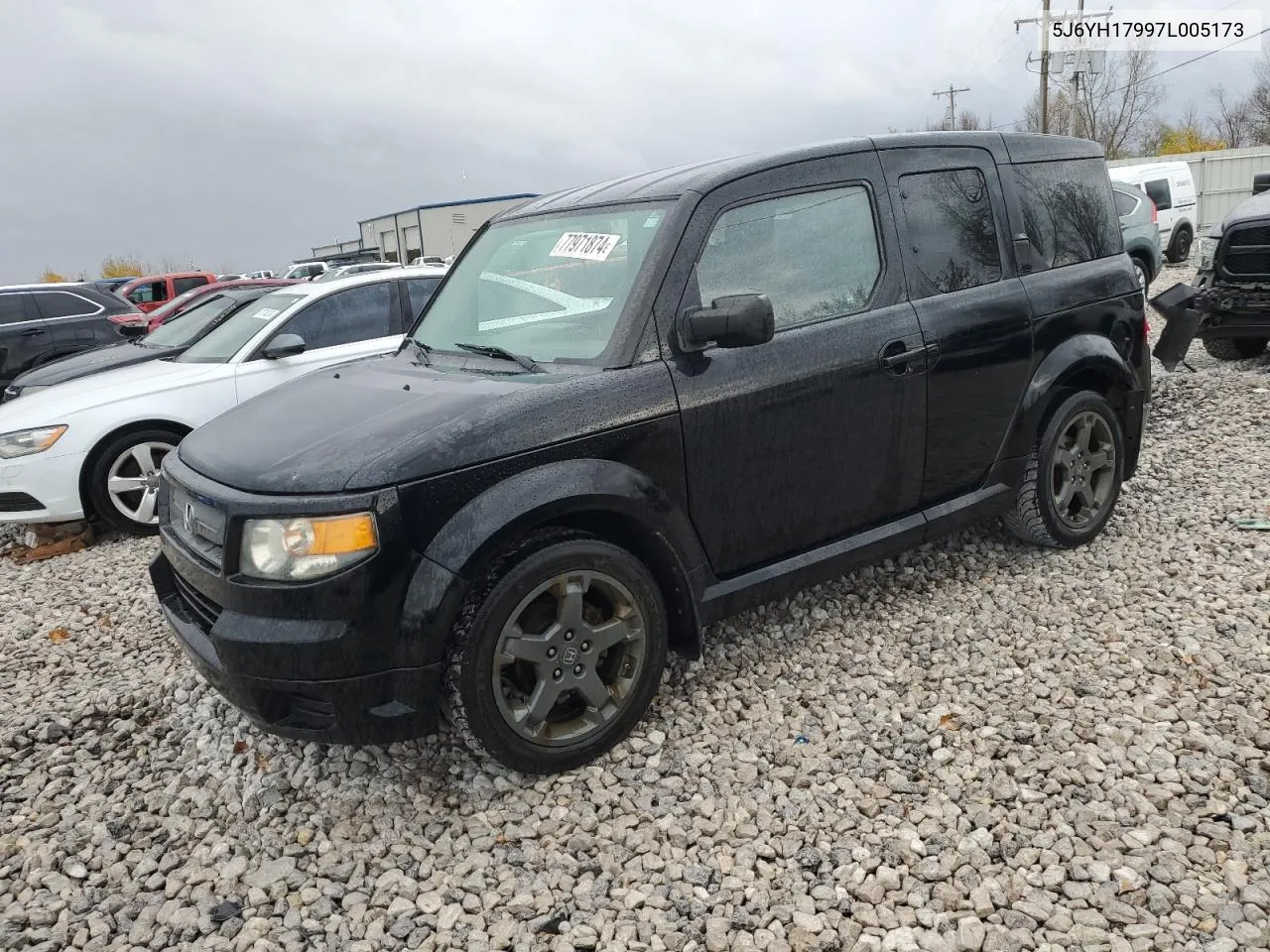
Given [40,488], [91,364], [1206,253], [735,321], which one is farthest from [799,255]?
[1206,253]

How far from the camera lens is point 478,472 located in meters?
2.72

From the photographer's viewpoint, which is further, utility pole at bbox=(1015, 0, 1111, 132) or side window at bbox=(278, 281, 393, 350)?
utility pole at bbox=(1015, 0, 1111, 132)

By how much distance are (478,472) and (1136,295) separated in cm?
361

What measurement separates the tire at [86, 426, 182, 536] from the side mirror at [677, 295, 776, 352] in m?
4.52

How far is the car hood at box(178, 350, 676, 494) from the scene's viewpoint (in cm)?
267

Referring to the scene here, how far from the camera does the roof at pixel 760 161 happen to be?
3.38 meters

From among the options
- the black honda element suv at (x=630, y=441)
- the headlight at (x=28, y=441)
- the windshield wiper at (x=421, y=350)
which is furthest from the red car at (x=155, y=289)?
the black honda element suv at (x=630, y=441)

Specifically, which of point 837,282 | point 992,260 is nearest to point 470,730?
point 837,282

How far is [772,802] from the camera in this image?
288 centimetres

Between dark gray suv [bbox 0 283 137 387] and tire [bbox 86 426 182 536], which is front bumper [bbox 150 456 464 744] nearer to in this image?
tire [bbox 86 426 182 536]

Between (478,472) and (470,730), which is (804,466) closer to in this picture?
(478,472)

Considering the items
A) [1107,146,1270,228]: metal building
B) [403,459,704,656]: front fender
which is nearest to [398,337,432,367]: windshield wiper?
[403,459,704,656]: front fender

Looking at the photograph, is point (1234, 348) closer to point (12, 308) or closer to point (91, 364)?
point (91, 364)

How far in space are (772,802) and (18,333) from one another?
450 inches
